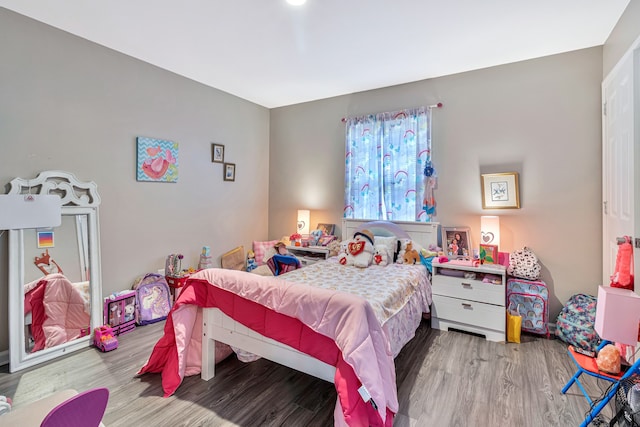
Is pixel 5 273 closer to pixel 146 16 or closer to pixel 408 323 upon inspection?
pixel 146 16

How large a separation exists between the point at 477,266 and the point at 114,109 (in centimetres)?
393

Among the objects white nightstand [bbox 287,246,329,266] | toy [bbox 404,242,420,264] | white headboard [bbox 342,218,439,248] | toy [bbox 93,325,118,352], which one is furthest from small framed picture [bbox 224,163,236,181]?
toy [bbox 404,242,420,264]

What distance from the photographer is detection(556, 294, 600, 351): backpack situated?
2658 millimetres

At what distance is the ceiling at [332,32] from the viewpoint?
2.34 metres

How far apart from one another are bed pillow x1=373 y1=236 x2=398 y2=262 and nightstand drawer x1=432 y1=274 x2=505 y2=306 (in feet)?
1.73

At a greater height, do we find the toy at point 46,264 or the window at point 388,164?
the window at point 388,164

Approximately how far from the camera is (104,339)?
267 centimetres

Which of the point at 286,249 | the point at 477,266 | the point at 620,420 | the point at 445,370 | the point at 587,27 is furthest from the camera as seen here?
the point at 286,249

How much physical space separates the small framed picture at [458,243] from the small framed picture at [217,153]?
3.04m

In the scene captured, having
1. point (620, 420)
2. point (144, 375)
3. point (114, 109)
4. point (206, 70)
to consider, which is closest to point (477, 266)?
point (620, 420)

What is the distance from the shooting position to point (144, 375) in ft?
7.48

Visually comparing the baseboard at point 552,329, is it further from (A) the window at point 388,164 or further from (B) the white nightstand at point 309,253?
(B) the white nightstand at point 309,253

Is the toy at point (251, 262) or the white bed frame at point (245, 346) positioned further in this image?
the toy at point (251, 262)

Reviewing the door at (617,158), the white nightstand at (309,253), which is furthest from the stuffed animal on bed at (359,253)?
the door at (617,158)
